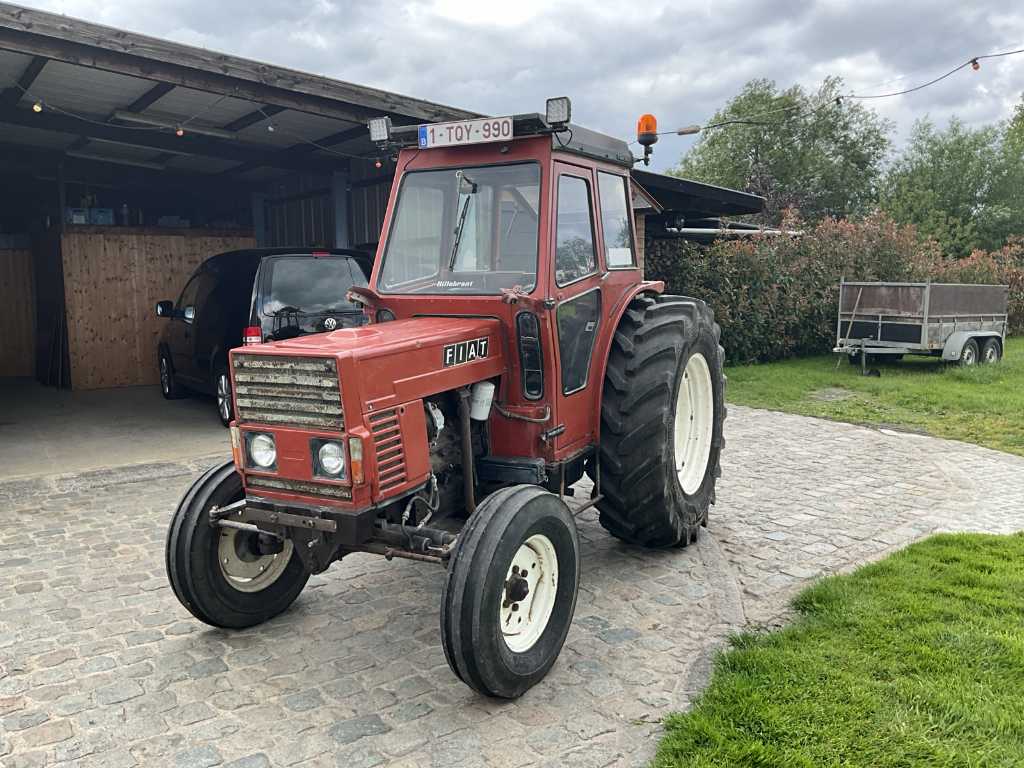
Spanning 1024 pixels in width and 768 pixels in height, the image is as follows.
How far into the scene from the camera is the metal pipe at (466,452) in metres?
3.85

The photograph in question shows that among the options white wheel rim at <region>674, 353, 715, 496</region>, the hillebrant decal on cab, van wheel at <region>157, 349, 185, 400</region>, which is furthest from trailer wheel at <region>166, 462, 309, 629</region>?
van wheel at <region>157, 349, 185, 400</region>

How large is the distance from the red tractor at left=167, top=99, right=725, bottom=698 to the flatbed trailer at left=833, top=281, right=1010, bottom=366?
8.66m

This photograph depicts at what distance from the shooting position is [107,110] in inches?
348

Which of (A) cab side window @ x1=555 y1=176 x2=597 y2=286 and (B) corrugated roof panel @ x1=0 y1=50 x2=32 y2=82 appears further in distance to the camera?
(B) corrugated roof panel @ x1=0 y1=50 x2=32 y2=82

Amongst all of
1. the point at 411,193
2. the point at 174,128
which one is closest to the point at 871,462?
the point at 411,193

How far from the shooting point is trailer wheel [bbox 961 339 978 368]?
1281 centimetres

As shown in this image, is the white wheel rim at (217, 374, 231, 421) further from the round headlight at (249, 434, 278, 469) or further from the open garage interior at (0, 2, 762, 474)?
the round headlight at (249, 434, 278, 469)

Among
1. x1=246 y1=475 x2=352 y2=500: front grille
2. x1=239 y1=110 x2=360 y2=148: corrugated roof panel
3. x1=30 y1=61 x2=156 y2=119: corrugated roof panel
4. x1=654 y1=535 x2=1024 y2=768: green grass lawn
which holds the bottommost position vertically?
x1=654 y1=535 x2=1024 y2=768: green grass lawn

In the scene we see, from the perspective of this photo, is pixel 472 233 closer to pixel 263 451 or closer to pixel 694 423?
pixel 263 451

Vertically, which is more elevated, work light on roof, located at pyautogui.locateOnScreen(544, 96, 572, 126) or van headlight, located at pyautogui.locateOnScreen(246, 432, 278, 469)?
work light on roof, located at pyautogui.locateOnScreen(544, 96, 572, 126)

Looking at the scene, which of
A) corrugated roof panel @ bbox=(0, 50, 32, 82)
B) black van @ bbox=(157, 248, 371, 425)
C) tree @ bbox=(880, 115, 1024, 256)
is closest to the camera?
corrugated roof panel @ bbox=(0, 50, 32, 82)

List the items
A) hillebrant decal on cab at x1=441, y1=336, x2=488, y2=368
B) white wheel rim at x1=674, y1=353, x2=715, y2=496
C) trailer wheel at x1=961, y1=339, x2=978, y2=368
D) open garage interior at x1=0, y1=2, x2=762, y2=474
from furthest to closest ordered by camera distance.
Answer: trailer wheel at x1=961, y1=339, x2=978, y2=368 < open garage interior at x1=0, y1=2, x2=762, y2=474 < white wheel rim at x1=674, y1=353, x2=715, y2=496 < hillebrant decal on cab at x1=441, y1=336, x2=488, y2=368

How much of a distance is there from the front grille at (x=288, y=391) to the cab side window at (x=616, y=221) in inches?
79.8

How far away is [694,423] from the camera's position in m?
5.39
